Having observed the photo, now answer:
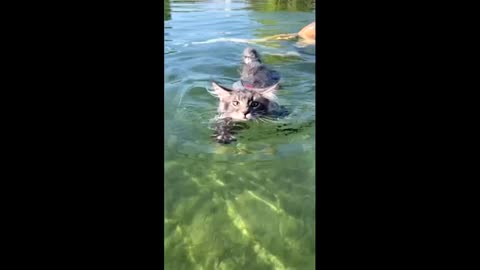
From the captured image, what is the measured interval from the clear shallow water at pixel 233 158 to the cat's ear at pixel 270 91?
3cm

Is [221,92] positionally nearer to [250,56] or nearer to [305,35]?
[250,56]

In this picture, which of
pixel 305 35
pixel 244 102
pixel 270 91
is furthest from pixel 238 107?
pixel 305 35

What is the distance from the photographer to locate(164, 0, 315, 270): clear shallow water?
6.87 ft

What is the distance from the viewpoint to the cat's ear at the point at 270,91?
2.20 meters

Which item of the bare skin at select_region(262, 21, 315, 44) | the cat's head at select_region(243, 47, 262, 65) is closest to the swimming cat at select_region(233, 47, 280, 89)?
the cat's head at select_region(243, 47, 262, 65)

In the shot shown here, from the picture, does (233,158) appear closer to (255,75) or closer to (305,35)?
(255,75)

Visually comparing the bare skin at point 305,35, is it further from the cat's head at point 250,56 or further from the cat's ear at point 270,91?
the cat's ear at point 270,91

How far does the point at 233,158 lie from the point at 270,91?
0.93 feet

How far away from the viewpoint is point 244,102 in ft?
7.16

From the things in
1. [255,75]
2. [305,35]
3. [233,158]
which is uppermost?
[305,35]

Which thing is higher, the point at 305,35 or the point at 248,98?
the point at 305,35

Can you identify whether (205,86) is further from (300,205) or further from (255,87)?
(300,205)

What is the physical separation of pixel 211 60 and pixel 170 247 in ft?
2.29

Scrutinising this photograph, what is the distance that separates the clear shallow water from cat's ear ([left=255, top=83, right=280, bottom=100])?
26mm
